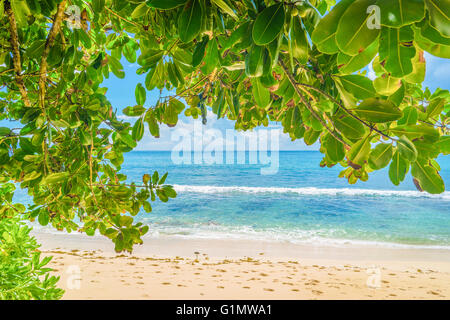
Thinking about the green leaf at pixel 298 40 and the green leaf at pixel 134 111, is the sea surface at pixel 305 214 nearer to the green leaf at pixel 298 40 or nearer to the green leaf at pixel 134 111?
the green leaf at pixel 134 111

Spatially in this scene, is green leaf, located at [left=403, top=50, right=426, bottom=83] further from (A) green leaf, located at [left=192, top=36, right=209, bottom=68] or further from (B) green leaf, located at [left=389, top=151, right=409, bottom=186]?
(A) green leaf, located at [left=192, top=36, right=209, bottom=68]

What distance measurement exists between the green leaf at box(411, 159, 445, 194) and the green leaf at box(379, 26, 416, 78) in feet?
0.82

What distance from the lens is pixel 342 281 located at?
4953 mm

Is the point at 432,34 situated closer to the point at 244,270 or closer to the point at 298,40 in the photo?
the point at 298,40

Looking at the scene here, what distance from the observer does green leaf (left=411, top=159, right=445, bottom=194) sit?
0.55 m

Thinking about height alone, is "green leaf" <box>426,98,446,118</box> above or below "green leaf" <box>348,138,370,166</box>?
above

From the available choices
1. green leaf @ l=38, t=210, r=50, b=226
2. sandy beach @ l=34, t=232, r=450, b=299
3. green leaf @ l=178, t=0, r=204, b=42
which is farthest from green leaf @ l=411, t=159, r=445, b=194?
sandy beach @ l=34, t=232, r=450, b=299

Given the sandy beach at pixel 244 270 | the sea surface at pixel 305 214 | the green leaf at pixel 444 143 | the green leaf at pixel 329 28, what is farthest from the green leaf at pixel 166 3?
A: the sea surface at pixel 305 214

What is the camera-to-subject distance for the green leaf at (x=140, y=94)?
0.97m

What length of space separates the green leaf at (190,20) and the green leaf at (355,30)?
27cm

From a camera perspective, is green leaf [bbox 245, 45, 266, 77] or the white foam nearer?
green leaf [bbox 245, 45, 266, 77]

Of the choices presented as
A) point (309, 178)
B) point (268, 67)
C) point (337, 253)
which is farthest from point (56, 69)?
point (309, 178)

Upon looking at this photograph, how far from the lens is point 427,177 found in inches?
22.1

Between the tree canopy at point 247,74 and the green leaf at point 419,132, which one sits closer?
the tree canopy at point 247,74
